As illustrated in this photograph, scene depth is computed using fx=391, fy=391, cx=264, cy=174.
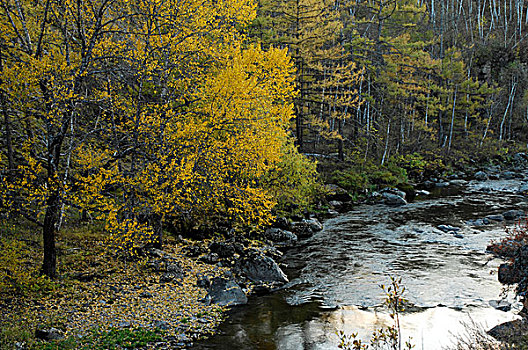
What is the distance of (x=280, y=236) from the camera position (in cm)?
1349

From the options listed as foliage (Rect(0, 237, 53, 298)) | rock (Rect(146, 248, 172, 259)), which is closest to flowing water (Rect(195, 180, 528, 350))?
rock (Rect(146, 248, 172, 259))

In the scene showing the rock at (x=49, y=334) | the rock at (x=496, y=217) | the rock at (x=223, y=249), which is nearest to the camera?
the rock at (x=49, y=334)

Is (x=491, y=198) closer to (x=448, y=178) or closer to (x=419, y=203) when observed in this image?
(x=419, y=203)

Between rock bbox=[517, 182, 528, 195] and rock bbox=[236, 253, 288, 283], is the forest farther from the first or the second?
rock bbox=[517, 182, 528, 195]

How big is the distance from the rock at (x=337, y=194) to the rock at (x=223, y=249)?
868 centimetres

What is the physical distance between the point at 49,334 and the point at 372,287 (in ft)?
21.9

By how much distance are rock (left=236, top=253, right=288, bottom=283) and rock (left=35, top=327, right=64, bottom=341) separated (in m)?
4.63

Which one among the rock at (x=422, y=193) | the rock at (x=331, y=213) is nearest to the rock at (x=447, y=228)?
the rock at (x=331, y=213)

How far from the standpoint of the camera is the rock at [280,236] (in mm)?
13335

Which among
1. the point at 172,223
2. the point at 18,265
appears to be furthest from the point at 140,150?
the point at 172,223

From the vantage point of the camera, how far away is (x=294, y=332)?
7.20m

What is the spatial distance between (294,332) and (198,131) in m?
4.94

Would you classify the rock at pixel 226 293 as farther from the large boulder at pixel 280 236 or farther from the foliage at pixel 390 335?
the large boulder at pixel 280 236

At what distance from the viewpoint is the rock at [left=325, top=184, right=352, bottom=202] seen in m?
19.3
